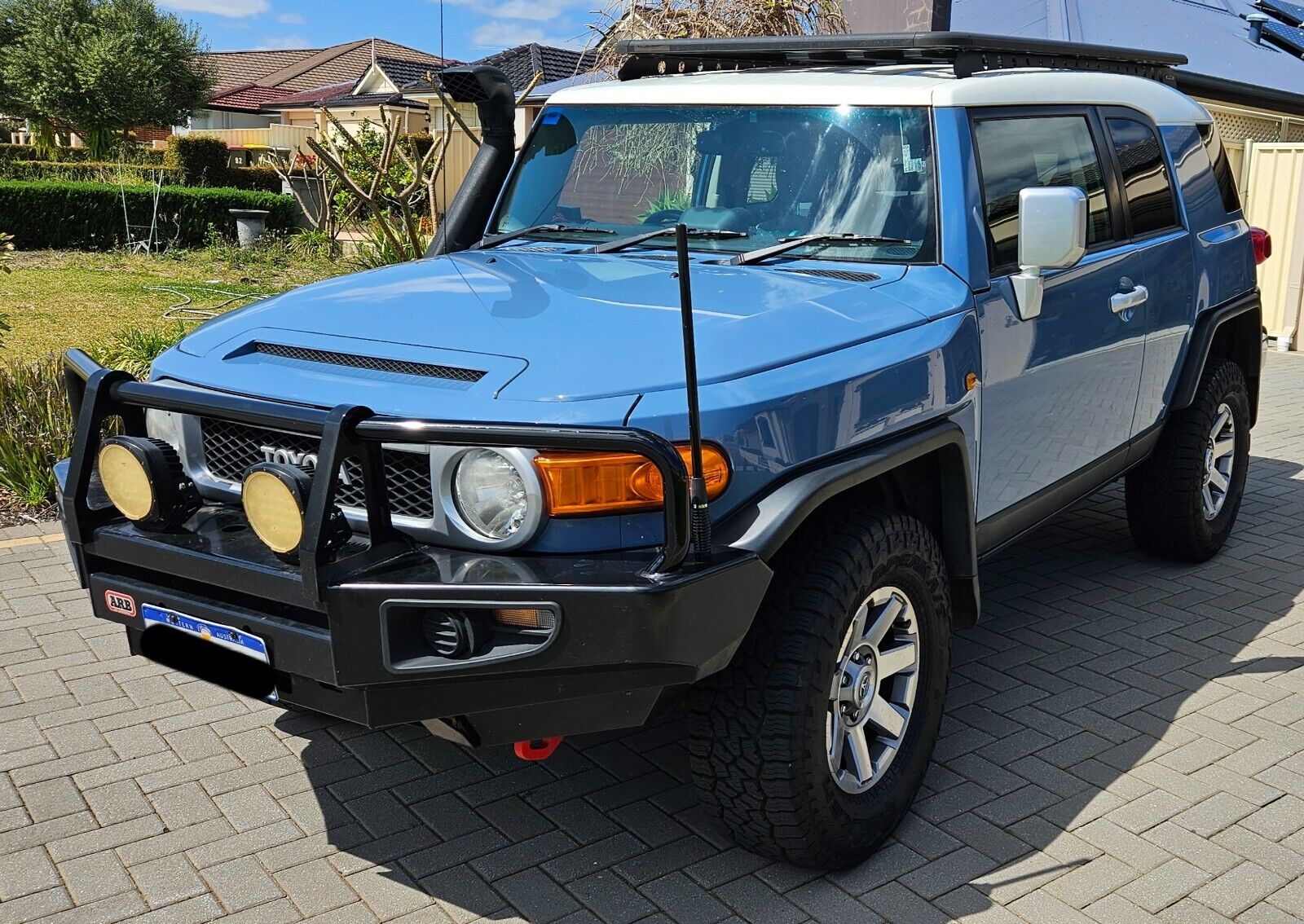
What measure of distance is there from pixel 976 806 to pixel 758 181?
6.52 feet

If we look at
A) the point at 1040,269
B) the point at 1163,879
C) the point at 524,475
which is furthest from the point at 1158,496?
the point at 524,475

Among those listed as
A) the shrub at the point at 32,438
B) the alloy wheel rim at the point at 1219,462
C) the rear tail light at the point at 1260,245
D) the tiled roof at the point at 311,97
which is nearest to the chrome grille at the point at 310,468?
the shrub at the point at 32,438

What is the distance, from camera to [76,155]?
41094 millimetres

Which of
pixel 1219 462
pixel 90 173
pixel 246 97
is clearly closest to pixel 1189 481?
pixel 1219 462

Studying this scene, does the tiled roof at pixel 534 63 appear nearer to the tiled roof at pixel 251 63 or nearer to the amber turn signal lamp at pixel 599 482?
the amber turn signal lamp at pixel 599 482

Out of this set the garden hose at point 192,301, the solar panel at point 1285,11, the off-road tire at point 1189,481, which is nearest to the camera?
the off-road tire at point 1189,481

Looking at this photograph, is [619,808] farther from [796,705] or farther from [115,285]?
[115,285]

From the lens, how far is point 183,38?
46.9 m

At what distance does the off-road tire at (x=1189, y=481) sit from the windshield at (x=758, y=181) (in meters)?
2.21

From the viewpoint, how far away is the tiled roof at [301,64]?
2368 inches

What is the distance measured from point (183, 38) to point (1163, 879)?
165 feet

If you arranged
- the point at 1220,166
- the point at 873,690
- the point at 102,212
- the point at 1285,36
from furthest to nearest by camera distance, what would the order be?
the point at 1285,36 < the point at 102,212 < the point at 1220,166 < the point at 873,690

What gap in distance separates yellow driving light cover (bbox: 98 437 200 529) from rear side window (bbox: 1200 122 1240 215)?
4.67 metres

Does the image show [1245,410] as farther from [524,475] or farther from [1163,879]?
[524,475]
